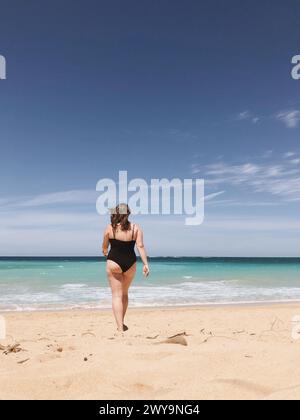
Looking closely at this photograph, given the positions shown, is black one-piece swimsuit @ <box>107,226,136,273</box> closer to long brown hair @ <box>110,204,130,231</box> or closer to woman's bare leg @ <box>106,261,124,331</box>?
woman's bare leg @ <box>106,261,124,331</box>

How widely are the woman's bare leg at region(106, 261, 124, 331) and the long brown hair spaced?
63cm

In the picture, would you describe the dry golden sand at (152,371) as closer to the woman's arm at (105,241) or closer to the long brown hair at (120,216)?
the woman's arm at (105,241)

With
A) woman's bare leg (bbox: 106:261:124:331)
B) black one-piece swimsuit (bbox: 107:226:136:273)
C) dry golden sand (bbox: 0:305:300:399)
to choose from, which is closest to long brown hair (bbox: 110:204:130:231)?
black one-piece swimsuit (bbox: 107:226:136:273)

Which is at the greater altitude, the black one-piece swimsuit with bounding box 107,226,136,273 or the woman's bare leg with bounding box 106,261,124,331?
the black one-piece swimsuit with bounding box 107,226,136,273

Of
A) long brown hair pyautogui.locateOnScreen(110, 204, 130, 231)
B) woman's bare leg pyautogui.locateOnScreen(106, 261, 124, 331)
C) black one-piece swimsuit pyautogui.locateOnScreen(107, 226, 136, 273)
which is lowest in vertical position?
woman's bare leg pyautogui.locateOnScreen(106, 261, 124, 331)

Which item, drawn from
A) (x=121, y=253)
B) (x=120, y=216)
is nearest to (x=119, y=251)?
(x=121, y=253)

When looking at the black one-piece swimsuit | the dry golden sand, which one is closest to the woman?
the black one-piece swimsuit

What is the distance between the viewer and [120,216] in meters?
6.07

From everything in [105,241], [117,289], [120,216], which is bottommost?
[117,289]

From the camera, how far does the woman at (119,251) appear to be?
19.9ft

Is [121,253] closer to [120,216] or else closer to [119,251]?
[119,251]

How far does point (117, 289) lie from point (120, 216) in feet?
3.87

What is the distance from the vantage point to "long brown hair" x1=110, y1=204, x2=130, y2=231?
6.07m

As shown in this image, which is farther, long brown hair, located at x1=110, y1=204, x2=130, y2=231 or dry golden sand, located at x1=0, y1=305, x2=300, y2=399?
long brown hair, located at x1=110, y1=204, x2=130, y2=231
